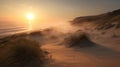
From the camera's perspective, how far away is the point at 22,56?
11.0 m

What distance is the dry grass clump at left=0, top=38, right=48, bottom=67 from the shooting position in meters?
10.6

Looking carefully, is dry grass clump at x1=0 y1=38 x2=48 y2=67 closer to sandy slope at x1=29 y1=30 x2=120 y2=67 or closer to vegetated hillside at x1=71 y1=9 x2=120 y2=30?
sandy slope at x1=29 y1=30 x2=120 y2=67

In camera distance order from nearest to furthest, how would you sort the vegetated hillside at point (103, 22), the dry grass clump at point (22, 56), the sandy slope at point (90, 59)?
1. the dry grass clump at point (22, 56)
2. the sandy slope at point (90, 59)
3. the vegetated hillside at point (103, 22)

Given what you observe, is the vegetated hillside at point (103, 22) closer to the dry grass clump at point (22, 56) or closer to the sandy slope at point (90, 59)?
the sandy slope at point (90, 59)

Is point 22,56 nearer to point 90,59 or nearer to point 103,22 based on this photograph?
point 90,59

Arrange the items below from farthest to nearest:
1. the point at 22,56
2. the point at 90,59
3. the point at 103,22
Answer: the point at 103,22 < the point at 90,59 < the point at 22,56

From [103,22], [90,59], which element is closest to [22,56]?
[90,59]

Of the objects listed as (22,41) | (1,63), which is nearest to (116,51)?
(22,41)

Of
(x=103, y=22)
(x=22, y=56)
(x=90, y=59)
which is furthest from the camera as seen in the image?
(x=103, y=22)

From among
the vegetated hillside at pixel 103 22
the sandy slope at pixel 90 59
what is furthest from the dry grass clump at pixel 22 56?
the vegetated hillside at pixel 103 22

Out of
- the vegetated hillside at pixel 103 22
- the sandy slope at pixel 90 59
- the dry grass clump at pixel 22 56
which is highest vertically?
the vegetated hillside at pixel 103 22

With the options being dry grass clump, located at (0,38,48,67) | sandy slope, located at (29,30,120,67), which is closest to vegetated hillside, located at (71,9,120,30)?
sandy slope, located at (29,30,120,67)

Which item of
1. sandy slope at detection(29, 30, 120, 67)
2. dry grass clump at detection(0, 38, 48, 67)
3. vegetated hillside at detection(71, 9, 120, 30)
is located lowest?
sandy slope at detection(29, 30, 120, 67)

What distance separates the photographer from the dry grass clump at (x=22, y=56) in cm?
1058
